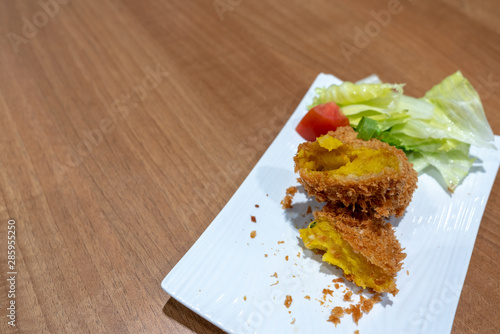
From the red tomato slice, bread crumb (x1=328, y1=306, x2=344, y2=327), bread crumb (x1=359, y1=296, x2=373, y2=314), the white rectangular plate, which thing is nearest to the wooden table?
the white rectangular plate

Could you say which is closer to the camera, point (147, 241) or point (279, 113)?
point (147, 241)

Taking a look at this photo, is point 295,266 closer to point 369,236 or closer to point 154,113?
point 369,236

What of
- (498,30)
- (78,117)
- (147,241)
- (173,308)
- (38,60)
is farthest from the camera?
(498,30)

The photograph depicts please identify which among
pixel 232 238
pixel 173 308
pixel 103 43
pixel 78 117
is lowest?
pixel 173 308

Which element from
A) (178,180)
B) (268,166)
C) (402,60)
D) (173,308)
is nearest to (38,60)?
(178,180)

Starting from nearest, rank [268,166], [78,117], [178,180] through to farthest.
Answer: [268,166] < [178,180] < [78,117]

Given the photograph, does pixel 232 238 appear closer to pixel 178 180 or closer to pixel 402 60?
pixel 178 180

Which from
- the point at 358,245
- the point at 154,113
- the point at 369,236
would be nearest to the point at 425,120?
the point at 369,236
